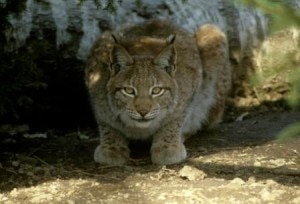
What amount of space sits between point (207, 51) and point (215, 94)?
0.33 metres

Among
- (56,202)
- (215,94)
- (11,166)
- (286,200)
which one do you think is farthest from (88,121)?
(286,200)

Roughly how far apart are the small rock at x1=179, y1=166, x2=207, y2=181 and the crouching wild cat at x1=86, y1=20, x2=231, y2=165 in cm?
33

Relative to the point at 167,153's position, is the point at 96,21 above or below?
above

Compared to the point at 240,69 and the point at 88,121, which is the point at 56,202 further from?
the point at 240,69

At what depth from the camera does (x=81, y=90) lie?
548cm

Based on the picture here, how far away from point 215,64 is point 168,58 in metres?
0.90

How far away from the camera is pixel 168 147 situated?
437 cm

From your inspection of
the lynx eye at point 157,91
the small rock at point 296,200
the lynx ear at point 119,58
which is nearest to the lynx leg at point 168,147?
the lynx eye at point 157,91

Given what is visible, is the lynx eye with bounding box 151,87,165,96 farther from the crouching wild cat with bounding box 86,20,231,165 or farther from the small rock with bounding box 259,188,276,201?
the small rock with bounding box 259,188,276,201

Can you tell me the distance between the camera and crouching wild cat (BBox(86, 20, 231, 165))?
427cm

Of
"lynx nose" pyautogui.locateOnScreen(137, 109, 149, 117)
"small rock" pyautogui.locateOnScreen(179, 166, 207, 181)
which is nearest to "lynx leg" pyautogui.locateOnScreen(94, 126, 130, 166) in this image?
"lynx nose" pyautogui.locateOnScreen(137, 109, 149, 117)

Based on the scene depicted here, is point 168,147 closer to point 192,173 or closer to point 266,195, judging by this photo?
point 192,173

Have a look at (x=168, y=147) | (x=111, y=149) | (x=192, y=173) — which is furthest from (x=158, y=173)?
(x=111, y=149)

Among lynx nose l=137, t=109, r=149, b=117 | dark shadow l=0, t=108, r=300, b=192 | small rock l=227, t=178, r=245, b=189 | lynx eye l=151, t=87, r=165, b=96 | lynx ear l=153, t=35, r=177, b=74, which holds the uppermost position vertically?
lynx ear l=153, t=35, r=177, b=74
